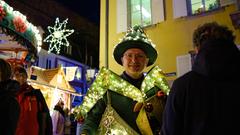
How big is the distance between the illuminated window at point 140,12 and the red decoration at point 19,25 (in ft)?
10.1

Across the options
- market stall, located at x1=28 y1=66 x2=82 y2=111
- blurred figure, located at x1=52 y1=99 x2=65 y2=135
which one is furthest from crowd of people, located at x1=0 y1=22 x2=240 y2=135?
market stall, located at x1=28 y1=66 x2=82 y2=111

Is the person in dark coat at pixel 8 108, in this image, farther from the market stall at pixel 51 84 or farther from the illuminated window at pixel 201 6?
the market stall at pixel 51 84

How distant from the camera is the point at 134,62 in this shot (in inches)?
118

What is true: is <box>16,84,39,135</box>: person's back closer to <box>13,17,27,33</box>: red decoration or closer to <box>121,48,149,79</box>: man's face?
<box>13,17,27,33</box>: red decoration

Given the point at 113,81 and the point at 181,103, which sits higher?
the point at 113,81

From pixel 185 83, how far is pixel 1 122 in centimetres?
179

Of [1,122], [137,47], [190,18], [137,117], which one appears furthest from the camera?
[190,18]

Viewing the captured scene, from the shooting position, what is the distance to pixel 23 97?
408cm

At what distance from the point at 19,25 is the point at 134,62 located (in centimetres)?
276

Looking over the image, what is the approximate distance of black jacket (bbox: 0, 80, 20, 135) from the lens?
8.53 feet

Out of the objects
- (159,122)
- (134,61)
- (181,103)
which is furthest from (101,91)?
(181,103)

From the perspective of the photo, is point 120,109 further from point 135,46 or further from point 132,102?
point 135,46

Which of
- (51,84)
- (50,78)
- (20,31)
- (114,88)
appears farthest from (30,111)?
(50,78)

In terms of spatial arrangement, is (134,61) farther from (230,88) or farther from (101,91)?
(230,88)
